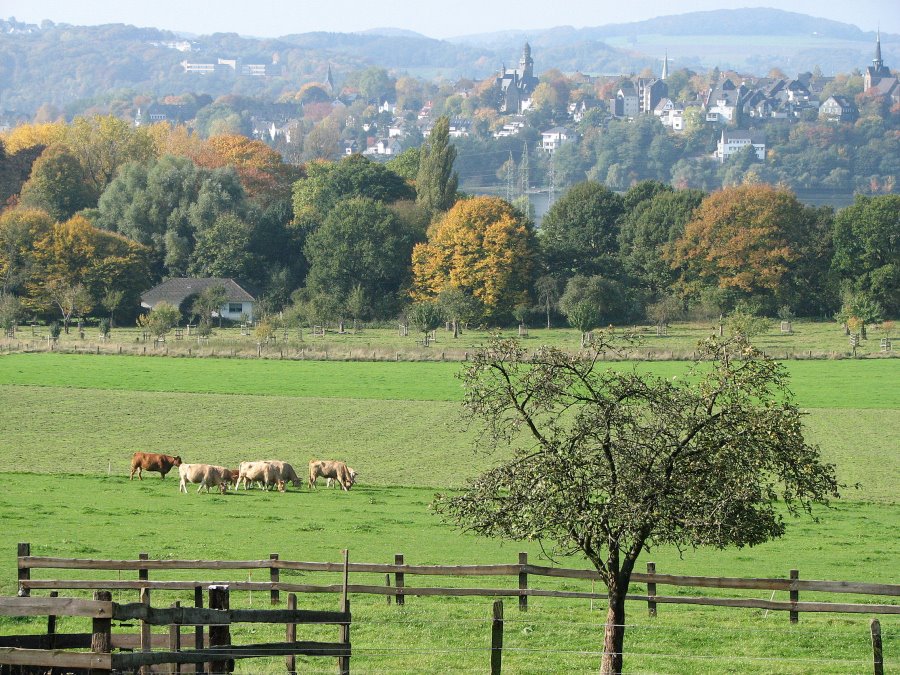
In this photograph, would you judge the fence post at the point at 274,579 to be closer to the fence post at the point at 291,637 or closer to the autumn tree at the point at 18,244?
the fence post at the point at 291,637

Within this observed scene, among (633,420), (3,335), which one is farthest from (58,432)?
(3,335)

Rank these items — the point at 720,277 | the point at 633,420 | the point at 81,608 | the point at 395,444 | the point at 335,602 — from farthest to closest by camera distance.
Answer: the point at 720,277, the point at 395,444, the point at 335,602, the point at 633,420, the point at 81,608

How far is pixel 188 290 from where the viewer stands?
102188 millimetres

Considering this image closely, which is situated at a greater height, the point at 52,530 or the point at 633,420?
the point at 633,420

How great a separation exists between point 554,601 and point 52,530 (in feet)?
37.3

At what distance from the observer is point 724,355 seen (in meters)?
19.6

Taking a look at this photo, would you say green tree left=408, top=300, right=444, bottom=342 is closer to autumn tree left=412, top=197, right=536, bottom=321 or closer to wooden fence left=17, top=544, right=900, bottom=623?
autumn tree left=412, top=197, right=536, bottom=321

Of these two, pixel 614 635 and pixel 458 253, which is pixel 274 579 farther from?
pixel 458 253

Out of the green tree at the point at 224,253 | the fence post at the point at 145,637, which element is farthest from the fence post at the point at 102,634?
the green tree at the point at 224,253

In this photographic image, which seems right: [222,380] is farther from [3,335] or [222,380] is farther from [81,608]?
[81,608]

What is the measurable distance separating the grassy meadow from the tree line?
24155mm

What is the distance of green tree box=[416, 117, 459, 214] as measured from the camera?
114688 mm

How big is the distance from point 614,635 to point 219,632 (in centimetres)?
557

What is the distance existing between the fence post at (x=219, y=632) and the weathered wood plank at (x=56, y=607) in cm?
141
